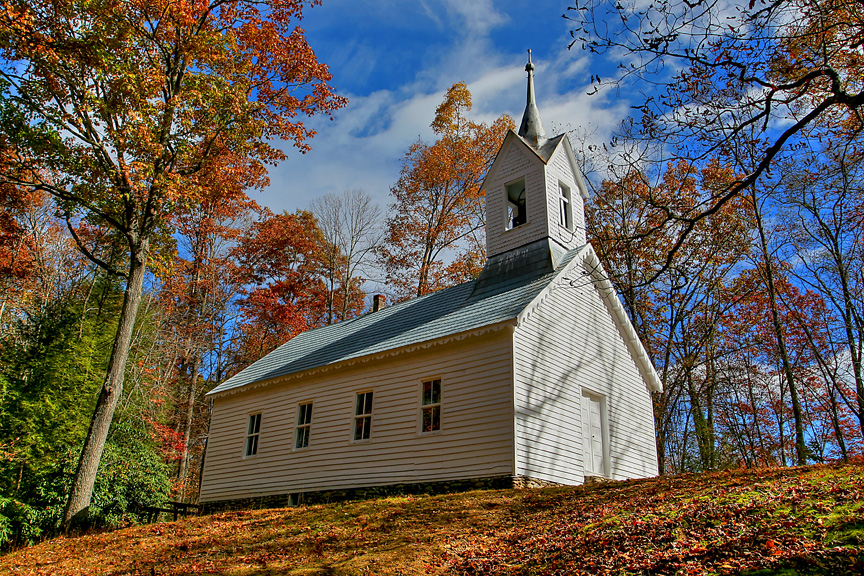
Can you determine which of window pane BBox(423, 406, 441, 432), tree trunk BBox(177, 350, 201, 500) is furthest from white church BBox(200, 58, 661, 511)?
tree trunk BBox(177, 350, 201, 500)

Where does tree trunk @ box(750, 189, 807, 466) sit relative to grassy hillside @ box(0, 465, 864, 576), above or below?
above

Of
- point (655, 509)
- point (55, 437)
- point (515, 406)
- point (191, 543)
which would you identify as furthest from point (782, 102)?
point (55, 437)

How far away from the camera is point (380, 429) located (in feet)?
50.6

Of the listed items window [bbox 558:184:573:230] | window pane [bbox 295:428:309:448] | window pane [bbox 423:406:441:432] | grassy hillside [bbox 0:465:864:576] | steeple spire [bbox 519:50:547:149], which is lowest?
grassy hillside [bbox 0:465:864:576]

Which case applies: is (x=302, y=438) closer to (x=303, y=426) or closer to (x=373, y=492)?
(x=303, y=426)

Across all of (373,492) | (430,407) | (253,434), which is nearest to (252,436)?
(253,434)

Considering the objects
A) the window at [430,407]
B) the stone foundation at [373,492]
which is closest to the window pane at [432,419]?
the window at [430,407]

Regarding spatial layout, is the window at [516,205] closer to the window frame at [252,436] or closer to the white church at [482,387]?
the white church at [482,387]

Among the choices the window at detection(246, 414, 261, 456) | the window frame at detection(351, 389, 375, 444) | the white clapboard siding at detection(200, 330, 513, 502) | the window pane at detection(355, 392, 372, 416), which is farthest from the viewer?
the window at detection(246, 414, 261, 456)

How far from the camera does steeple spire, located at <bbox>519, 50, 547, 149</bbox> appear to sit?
19481 millimetres

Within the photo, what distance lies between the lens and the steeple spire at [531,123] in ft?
63.9

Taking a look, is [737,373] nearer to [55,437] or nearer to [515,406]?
[515,406]

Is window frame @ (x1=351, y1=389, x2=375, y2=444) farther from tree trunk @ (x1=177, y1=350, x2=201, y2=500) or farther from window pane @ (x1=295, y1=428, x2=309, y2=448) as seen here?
tree trunk @ (x1=177, y1=350, x2=201, y2=500)

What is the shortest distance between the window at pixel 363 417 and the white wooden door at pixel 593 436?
18.7 ft
